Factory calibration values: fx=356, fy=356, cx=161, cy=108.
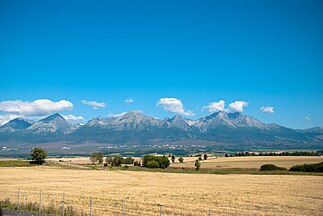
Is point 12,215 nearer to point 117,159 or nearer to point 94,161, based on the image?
point 117,159

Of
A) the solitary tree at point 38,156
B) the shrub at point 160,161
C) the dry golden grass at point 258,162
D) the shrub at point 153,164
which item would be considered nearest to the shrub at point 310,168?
the dry golden grass at point 258,162

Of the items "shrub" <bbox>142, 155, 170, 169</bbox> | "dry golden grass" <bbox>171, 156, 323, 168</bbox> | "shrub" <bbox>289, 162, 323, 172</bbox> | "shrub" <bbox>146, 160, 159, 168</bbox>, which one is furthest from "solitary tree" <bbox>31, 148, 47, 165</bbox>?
"shrub" <bbox>289, 162, 323, 172</bbox>

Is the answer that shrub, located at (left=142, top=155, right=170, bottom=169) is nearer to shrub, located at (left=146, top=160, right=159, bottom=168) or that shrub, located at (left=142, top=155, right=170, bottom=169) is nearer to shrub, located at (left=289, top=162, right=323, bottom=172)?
shrub, located at (left=146, top=160, right=159, bottom=168)

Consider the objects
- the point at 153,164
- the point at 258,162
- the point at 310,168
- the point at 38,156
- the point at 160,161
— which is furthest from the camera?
the point at 258,162

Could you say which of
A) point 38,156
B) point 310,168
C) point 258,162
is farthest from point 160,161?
point 310,168

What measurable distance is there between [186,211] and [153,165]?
100309 millimetres

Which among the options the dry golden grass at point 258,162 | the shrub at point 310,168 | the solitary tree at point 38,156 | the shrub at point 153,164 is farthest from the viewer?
the solitary tree at point 38,156

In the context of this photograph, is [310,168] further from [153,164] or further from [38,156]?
[38,156]

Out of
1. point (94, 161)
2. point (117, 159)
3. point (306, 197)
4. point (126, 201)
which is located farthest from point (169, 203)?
point (94, 161)

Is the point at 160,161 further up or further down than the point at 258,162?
further up

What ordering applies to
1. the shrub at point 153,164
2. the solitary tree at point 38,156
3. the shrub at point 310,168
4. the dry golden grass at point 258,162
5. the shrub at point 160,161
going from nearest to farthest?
1. the shrub at point 310,168
2. the dry golden grass at point 258,162
3. the shrub at point 153,164
4. the shrub at point 160,161
5. the solitary tree at point 38,156

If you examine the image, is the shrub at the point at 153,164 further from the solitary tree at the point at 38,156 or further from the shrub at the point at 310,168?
the shrub at the point at 310,168

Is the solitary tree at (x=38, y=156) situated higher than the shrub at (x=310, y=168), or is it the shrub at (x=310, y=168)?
the solitary tree at (x=38, y=156)

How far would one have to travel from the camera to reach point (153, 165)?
130750 mm
